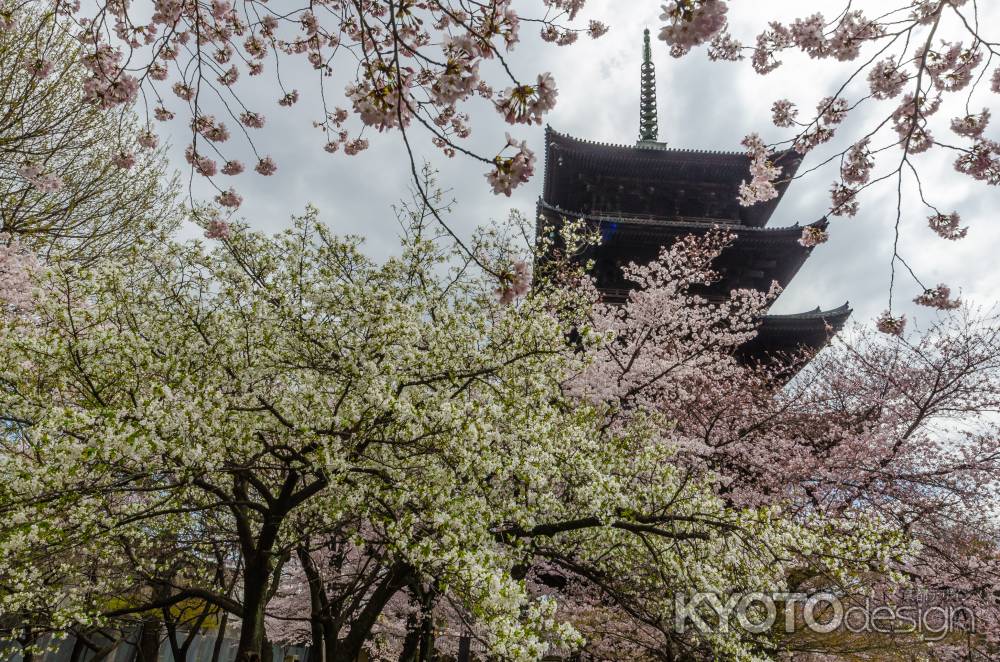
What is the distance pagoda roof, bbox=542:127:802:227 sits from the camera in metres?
18.9

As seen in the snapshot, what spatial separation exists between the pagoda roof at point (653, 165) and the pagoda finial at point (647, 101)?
16.5 feet

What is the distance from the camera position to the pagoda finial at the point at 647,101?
25.6m

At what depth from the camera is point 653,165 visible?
19.1 meters

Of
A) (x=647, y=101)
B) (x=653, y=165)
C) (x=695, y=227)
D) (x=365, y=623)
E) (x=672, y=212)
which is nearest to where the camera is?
(x=365, y=623)

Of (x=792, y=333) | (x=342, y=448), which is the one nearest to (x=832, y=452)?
(x=792, y=333)

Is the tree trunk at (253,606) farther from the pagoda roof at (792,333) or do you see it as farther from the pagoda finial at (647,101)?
the pagoda finial at (647,101)

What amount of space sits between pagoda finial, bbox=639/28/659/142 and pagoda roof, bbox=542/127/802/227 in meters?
5.03

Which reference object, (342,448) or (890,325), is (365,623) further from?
(890,325)

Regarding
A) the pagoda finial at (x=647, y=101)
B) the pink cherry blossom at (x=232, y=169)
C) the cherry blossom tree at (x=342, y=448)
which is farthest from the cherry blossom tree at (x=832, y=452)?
the pagoda finial at (x=647, y=101)

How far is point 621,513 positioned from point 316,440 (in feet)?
10.6

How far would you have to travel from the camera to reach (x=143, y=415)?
401cm

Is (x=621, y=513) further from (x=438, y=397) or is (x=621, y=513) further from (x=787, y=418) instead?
(x=787, y=418)

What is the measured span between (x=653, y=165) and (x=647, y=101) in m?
10.4

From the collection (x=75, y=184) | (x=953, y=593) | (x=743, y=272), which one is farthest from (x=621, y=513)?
(x=743, y=272)
